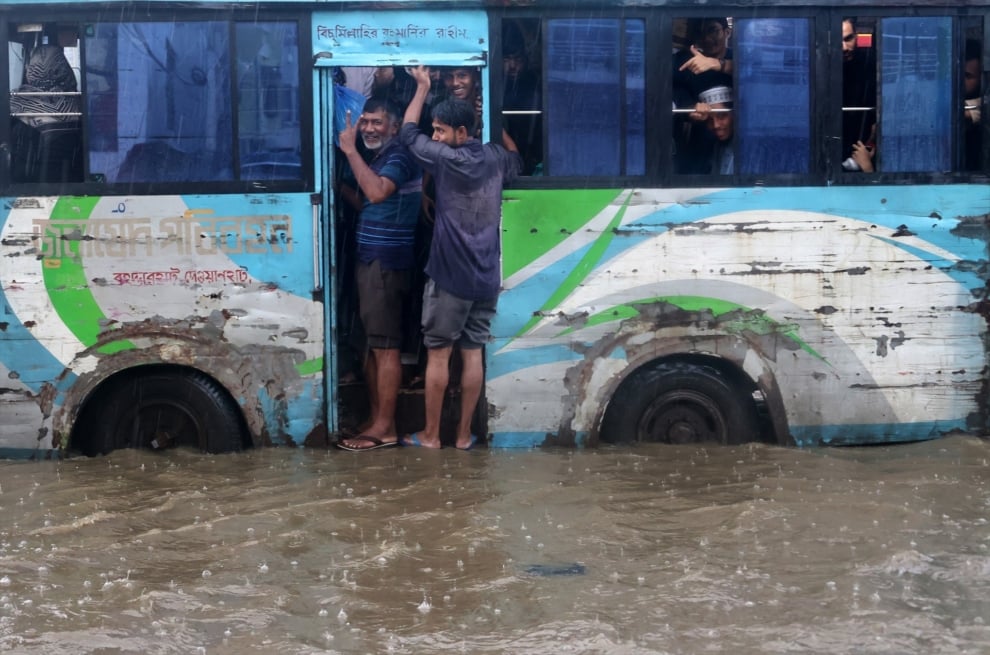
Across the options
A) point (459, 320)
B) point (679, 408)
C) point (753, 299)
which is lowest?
point (679, 408)

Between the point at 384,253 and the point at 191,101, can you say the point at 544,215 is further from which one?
the point at 191,101

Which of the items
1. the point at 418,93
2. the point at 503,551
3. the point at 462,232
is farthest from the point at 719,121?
the point at 503,551

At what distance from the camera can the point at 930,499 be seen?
5875 millimetres

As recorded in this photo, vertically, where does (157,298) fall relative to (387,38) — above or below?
below

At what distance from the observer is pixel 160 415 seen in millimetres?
6793

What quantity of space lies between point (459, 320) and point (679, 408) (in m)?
1.41

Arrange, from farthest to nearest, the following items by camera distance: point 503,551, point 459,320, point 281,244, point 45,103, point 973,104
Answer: point 973,104 < point 459,320 < point 281,244 < point 45,103 < point 503,551

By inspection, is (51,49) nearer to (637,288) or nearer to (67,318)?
(67,318)

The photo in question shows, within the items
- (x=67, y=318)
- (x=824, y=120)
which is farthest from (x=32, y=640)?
(x=824, y=120)

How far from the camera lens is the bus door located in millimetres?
6586

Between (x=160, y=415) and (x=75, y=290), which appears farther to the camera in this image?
(x=160, y=415)

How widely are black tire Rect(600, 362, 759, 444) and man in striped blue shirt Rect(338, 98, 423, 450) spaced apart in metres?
1.31

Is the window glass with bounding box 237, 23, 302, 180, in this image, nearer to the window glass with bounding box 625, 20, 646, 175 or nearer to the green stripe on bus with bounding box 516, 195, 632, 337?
the green stripe on bus with bounding box 516, 195, 632, 337

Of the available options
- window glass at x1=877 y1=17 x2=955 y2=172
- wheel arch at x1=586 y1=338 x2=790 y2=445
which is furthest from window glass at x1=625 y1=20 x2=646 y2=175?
window glass at x1=877 y1=17 x2=955 y2=172
